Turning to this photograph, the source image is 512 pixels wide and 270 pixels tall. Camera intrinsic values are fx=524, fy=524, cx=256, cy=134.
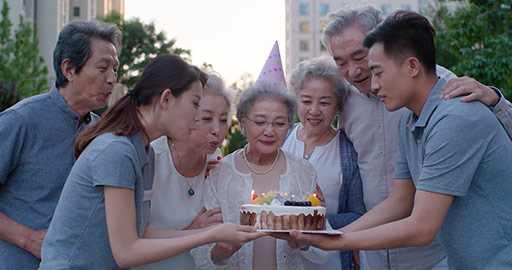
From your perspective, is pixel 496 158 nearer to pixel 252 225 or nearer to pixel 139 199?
pixel 252 225

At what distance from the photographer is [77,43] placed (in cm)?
375

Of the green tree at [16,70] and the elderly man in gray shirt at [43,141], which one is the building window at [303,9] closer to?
the green tree at [16,70]

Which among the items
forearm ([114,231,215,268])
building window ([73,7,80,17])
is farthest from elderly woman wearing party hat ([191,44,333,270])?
building window ([73,7,80,17])

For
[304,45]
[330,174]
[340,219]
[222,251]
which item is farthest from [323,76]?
[304,45]

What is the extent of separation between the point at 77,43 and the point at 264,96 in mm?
1449

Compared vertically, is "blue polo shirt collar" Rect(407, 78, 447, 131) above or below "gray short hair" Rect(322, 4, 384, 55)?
below

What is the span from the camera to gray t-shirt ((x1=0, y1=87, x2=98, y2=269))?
3363 millimetres

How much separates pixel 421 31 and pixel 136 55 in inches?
1601

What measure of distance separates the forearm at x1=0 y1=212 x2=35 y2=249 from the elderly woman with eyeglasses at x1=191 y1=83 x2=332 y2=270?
3.72 ft

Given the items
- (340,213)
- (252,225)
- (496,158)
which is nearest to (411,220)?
(496,158)

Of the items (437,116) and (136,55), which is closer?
(437,116)

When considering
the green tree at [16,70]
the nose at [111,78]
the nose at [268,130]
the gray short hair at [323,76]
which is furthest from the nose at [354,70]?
the green tree at [16,70]

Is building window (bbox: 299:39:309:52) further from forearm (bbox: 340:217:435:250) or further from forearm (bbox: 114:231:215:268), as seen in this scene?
forearm (bbox: 114:231:215:268)

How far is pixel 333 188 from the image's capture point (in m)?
4.29
